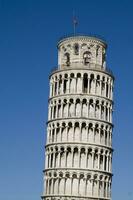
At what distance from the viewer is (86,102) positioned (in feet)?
230

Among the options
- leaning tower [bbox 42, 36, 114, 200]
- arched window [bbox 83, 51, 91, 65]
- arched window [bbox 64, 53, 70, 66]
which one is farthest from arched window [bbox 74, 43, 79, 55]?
arched window [bbox 64, 53, 70, 66]

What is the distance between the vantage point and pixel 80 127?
6888 cm

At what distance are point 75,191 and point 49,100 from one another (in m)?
15.0

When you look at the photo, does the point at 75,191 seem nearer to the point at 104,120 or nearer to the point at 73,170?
the point at 73,170

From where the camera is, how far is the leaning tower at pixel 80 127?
2640 inches

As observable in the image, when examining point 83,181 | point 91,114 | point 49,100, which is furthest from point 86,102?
point 83,181

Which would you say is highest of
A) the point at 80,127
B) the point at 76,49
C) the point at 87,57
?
the point at 76,49

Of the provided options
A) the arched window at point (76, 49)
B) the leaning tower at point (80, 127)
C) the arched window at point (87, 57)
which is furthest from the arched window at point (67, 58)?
the arched window at point (87, 57)

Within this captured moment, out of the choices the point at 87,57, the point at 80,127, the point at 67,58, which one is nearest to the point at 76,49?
the point at 67,58

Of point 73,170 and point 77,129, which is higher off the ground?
point 77,129

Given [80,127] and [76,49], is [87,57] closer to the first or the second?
[76,49]

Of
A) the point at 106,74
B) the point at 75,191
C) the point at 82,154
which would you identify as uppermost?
the point at 106,74

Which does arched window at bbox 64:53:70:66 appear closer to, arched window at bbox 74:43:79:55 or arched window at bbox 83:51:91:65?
arched window at bbox 74:43:79:55

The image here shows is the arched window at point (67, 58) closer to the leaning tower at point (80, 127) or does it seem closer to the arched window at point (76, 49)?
the leaning tower at point (80, 127)
